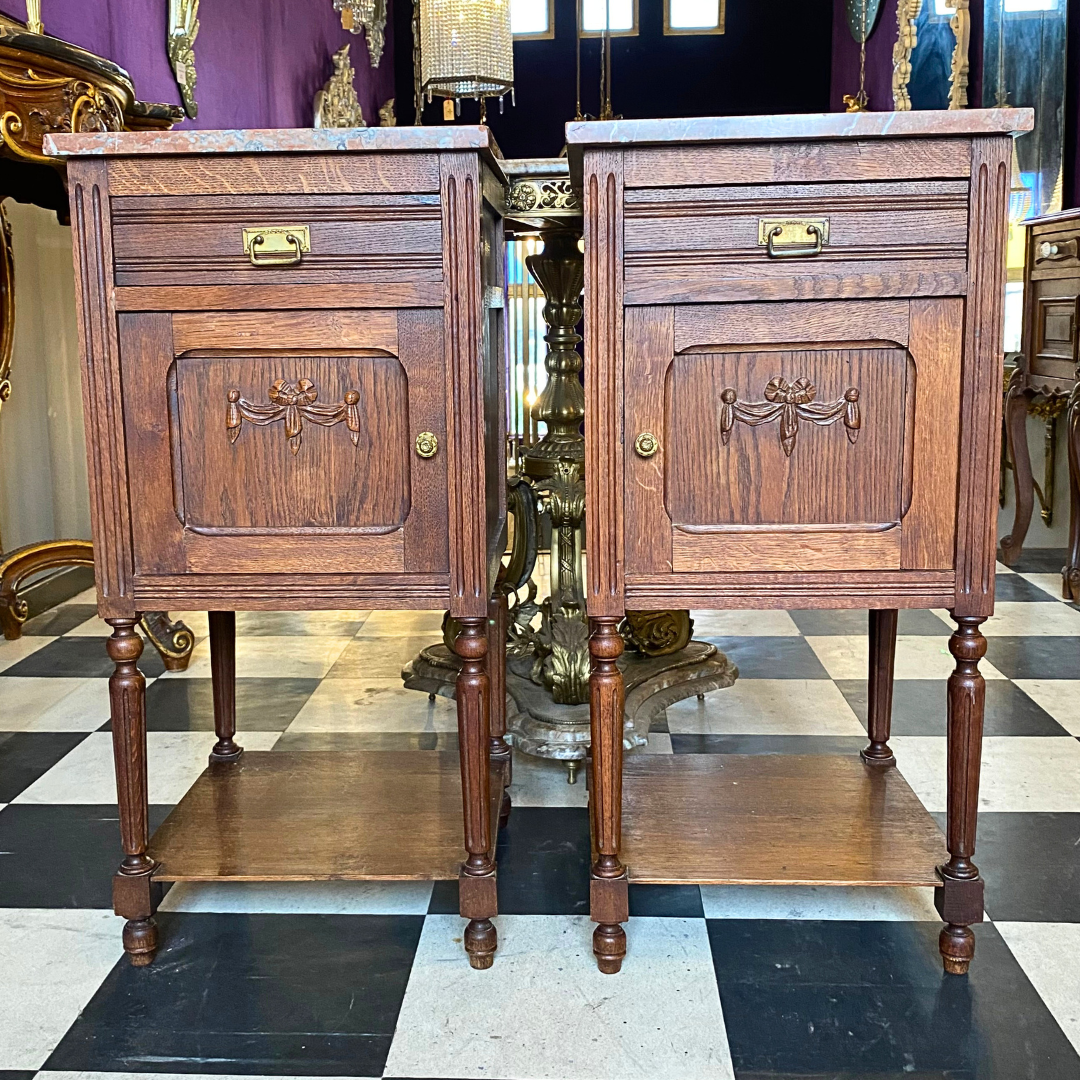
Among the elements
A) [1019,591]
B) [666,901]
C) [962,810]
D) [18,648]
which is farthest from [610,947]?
[1019,591]

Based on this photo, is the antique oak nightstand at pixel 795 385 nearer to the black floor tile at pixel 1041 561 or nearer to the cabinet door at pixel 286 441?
the cabinet door at pixel 286 441

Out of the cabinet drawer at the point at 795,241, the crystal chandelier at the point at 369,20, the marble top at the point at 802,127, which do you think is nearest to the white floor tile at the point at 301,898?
the cabinet drawer at the point at 795,241

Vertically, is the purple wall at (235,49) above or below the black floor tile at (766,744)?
above

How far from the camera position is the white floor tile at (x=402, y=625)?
9.98ft

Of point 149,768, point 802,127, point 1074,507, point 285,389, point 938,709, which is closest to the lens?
point 802,127

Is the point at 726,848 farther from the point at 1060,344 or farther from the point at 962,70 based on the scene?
the point at 962,70

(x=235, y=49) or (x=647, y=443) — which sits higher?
(x=235, y=49)

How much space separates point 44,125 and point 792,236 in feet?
4.97

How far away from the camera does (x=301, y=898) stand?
1616mm

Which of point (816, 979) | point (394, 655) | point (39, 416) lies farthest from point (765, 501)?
point (39, 416)

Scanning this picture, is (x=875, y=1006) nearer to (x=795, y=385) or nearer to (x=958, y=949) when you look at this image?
(x=958, y=949)

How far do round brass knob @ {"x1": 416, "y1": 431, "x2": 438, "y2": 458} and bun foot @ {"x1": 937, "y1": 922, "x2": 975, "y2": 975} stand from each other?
85 cm

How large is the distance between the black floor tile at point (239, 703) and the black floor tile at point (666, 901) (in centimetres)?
94

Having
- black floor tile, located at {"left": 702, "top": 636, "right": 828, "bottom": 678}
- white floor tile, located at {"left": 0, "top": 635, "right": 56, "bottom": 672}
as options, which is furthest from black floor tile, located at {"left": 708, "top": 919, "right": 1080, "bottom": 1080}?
white floor tile, located at {"left": 0, "top": 635, "right": 56, "bottom": 672}
